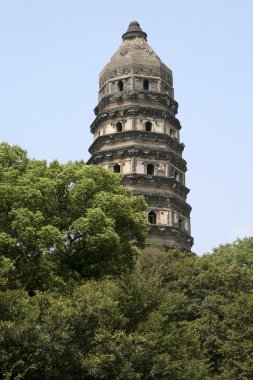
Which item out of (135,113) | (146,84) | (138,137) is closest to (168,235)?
(138,137)

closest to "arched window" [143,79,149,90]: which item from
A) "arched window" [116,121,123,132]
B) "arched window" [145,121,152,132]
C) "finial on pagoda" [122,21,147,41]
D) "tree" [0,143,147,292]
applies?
"arched window" [145,121,152,132]

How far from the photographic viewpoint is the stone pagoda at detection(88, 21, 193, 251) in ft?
147

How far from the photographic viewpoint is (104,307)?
56.6 ft

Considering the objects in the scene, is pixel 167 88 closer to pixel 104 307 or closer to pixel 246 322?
pixel 246 322

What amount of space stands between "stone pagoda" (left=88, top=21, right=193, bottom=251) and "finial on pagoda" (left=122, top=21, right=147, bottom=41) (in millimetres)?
303

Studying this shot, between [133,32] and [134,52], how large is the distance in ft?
10.2

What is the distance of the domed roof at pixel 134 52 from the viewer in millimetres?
50438

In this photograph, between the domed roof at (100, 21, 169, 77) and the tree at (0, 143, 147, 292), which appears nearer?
the tree at (0, 143, 147, 292)

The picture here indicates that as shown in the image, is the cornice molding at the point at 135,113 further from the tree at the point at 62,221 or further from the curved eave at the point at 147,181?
the tree at the point at 62,221

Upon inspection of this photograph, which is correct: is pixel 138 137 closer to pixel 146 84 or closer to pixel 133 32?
pixel 146 84

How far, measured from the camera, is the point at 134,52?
51.1 m

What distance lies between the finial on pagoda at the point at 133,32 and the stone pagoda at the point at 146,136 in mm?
303

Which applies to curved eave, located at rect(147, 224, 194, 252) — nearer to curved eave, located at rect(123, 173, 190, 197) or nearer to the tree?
curved eave, located at rect(123, 173, 190, 197)

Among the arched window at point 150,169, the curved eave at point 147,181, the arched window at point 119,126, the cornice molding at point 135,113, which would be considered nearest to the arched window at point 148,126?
the cornice molding at point 135,113
